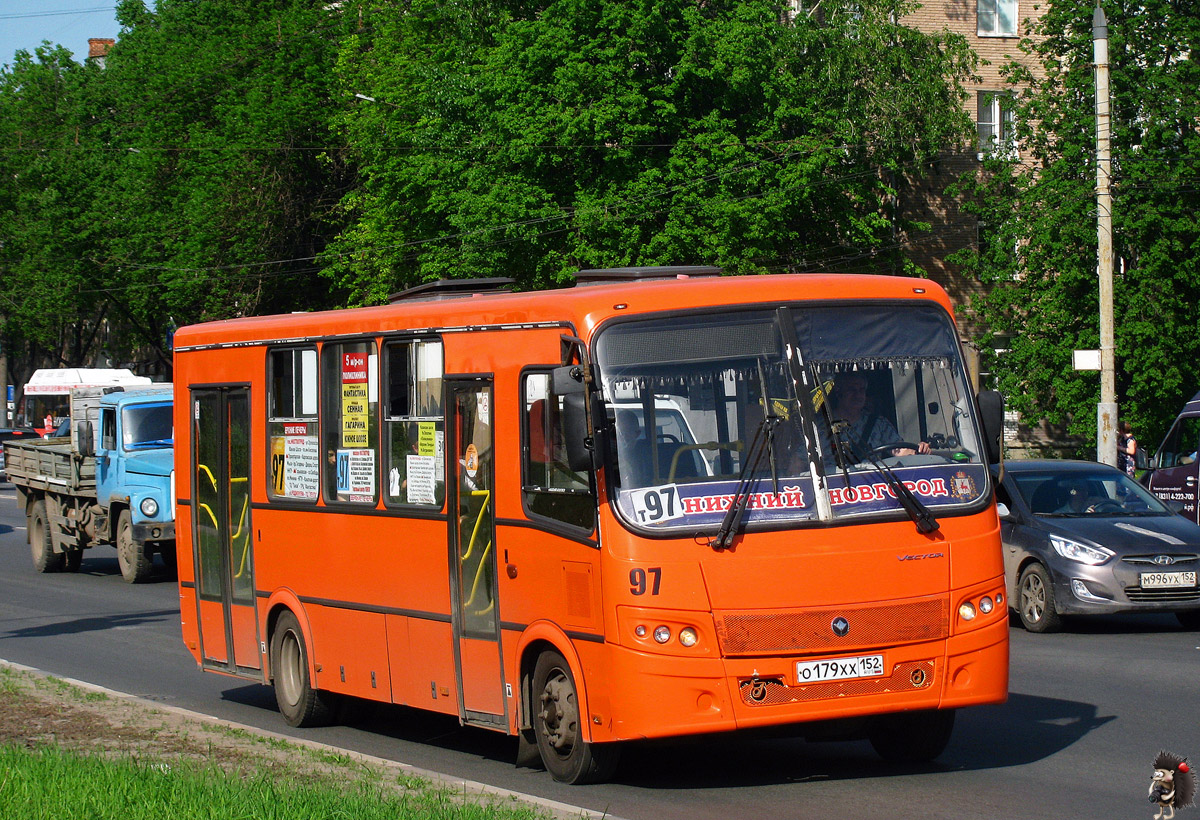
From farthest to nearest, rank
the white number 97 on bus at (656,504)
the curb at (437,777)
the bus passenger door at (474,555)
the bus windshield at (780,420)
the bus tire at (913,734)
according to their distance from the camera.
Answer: the bus passenger door at (474,555) < the bus tire at (913,734) < the bus windshield at (780,420) < the white number 97 on bus at (656,504) < the curb at (437,777)

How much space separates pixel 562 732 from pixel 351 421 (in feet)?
10.0

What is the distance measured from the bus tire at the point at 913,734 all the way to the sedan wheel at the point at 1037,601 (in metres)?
6.46

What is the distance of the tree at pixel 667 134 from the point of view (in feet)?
125

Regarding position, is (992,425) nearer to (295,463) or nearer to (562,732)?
(562,732)

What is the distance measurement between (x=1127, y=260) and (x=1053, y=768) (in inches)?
1395

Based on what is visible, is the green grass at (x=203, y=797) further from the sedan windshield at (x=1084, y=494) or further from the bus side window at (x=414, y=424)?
the sedan windshield at (x=1084, y=494)

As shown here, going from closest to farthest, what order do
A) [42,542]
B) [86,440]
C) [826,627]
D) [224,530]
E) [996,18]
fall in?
[826,627], [224,530], [86,440], [42,542], [996,18]

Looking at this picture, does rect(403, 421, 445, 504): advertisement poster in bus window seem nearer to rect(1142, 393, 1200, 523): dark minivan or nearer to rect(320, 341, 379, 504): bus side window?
rect(320, 341, 379, 504): bus side window

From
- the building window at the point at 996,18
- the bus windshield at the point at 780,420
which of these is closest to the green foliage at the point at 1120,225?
the building window at the point at 996,18

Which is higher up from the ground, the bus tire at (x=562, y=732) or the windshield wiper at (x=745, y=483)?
the windshield wiper at (x=745, y=483)

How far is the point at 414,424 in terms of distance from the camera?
9.66 metres

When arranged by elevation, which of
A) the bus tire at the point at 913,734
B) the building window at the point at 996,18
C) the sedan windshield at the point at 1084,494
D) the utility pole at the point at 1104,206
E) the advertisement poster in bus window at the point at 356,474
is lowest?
the bus tire at the point at 913,734

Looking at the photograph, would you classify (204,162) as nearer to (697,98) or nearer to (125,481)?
(697,98)

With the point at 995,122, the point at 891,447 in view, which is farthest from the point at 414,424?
the point at 995,122
